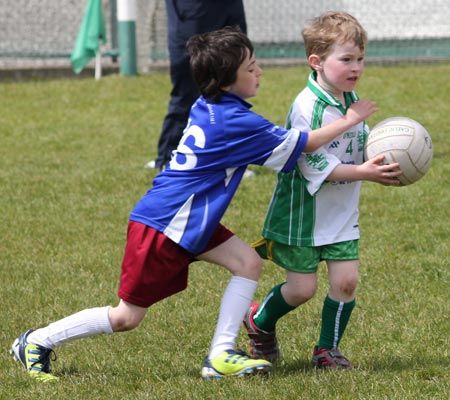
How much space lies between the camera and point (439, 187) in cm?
855

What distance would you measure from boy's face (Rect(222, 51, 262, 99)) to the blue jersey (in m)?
0.03

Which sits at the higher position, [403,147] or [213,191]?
[403,147]

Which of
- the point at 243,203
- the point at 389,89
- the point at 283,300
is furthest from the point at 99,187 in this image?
the point at 389,89

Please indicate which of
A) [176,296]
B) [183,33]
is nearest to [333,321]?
[176,296]

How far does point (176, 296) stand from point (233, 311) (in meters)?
1.57

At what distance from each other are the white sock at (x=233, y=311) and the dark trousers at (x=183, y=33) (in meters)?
4.82

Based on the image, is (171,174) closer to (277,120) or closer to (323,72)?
(323,72)

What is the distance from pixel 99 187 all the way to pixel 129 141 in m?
2.22

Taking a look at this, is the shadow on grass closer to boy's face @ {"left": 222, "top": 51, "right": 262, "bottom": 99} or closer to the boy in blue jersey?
the boy in blue jersey

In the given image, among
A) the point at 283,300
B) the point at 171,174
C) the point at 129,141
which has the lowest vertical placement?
the point at 129,141

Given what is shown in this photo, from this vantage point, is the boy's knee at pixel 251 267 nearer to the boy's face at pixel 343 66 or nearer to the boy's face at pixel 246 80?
the boy's face at pixel 246 80

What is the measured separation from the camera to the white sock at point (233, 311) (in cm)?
439

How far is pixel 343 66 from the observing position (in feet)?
14.7

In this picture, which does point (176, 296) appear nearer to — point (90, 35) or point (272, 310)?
point (272, 310)
